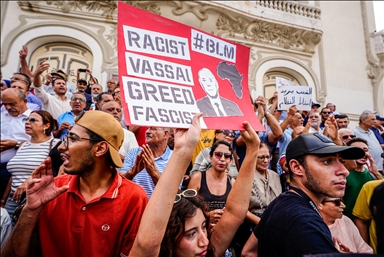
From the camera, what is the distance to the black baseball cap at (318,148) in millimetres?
1644

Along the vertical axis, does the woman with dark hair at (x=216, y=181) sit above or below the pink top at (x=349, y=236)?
above

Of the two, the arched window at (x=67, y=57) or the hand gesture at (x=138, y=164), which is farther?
the arched window at (x=67, y=57)

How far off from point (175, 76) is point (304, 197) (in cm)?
109

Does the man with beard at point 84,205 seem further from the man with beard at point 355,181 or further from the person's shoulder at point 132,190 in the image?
the man with beard at point 355,181

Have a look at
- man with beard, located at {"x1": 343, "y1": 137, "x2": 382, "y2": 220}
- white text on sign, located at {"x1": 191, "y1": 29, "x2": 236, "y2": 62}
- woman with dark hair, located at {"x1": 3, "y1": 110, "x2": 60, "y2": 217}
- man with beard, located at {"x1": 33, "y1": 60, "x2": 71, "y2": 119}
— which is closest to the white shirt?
woman with dark hair, located at {"x1": 3, "y1": 110, "x2": 60, "y2": 217}

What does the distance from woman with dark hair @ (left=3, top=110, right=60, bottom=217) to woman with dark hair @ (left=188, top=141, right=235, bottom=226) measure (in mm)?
1597

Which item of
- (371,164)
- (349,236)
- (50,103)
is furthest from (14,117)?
(371,164)

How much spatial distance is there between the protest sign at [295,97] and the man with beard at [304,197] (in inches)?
112

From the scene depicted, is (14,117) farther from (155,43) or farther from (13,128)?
(155,43)

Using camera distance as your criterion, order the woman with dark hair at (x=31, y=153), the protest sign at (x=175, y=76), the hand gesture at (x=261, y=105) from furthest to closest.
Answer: the hand gesture at (x=261, y=105)
the woman with dark hair at (x=31, y=153)
the protest sign at (x=175, y=76)

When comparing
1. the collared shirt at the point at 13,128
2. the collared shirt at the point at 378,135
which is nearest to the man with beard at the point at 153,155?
the collared shirt at the point at 13,128

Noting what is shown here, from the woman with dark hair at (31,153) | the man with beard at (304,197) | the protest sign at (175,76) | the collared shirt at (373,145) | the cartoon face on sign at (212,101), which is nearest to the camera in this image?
the man with beard at (304,197)

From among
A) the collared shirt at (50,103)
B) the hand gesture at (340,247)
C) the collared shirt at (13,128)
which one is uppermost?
the collared shirt at (50,103)

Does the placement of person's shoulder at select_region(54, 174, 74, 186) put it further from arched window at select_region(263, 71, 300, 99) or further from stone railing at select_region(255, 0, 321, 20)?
stone railing at select_region(255, 0, 321, 20)
